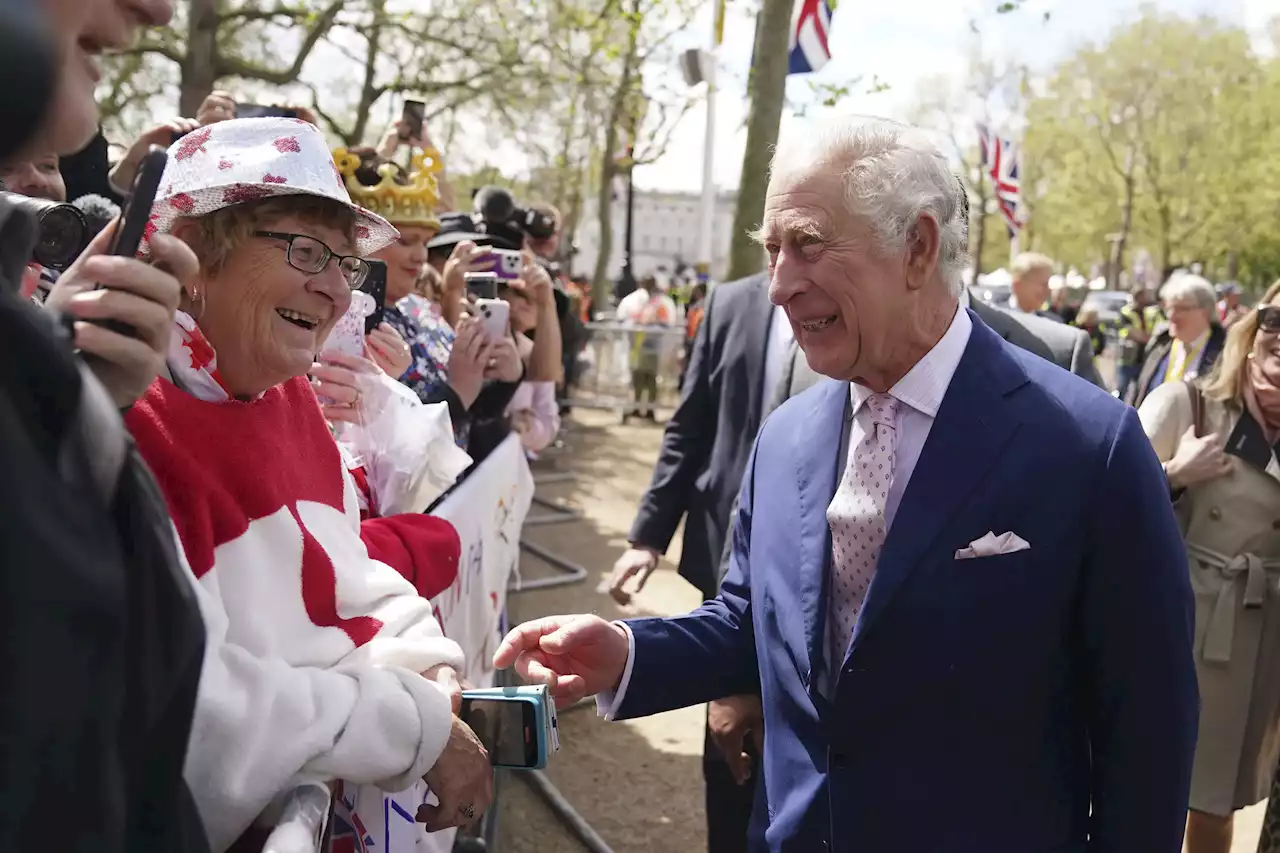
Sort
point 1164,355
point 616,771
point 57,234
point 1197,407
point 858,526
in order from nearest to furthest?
point 57,234 → point 858,526 → point 1197,407 → point 616,771 → point 1164,355

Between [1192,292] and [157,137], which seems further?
[1192,292]

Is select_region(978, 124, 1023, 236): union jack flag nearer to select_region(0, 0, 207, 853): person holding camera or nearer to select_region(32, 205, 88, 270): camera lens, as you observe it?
select_region(32, 205, 88, 270): camera lens

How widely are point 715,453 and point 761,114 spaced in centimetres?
365

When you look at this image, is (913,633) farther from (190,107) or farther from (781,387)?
(190,107)

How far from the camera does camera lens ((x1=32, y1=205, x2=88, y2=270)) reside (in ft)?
4.27

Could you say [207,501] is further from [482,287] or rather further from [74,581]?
[482,287]

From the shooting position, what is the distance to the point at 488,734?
173 cm

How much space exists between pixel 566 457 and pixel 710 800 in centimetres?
871

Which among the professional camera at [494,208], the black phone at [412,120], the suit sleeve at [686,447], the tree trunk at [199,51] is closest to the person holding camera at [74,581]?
the suit sleeve at [686,447]

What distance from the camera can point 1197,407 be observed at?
3.50 meters

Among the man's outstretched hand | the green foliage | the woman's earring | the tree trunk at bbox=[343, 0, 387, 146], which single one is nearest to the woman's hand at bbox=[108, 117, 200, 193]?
Answer: the woman's earring

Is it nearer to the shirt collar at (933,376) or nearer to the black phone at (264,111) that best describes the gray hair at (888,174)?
the shirt collar at (933,376)

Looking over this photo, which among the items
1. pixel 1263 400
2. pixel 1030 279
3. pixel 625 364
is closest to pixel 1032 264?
pixel 1030 279

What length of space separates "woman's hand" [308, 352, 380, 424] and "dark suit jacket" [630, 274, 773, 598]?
123 cm
